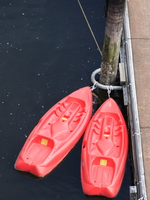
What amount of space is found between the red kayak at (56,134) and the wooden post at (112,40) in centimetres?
69

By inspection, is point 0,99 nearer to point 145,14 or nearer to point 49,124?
point 49,124

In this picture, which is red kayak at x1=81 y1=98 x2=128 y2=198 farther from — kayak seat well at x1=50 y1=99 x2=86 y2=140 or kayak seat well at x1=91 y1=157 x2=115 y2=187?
kayak seat well at x1=50 y1=99 x2=86 y2=140

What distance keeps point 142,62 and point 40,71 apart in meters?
3.10

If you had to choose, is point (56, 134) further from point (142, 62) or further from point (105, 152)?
point (142, 62)

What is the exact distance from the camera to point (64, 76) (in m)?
13.3

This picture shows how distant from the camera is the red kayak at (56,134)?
10922mm

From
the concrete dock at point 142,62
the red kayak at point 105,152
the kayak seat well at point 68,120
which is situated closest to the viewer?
the red kayak at point 105,152

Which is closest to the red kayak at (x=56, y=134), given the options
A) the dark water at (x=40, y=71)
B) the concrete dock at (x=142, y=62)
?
the dark water at (x=40, y=71)

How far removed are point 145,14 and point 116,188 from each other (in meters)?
5.65

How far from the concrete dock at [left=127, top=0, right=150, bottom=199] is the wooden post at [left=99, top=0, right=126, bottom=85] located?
2.21 ft

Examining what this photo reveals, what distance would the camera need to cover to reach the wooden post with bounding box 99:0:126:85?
10.9m

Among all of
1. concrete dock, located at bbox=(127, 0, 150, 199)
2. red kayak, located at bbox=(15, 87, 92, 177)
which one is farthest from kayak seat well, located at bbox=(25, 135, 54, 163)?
concrete dock, located at bbox=(127, 0, 150, 199)

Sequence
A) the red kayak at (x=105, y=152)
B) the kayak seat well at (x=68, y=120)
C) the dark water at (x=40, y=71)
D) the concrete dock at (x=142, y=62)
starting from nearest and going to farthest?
1. the red kayak at (x=105, y=152)
2. the concrete dock at (x=142, y=62)
3. the dark water at (x=40, y=71)
4. the kayak seat well at (x=68, y=120)

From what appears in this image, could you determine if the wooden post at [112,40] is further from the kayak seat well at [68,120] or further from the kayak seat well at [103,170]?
the kayak seat well at [103,170]
